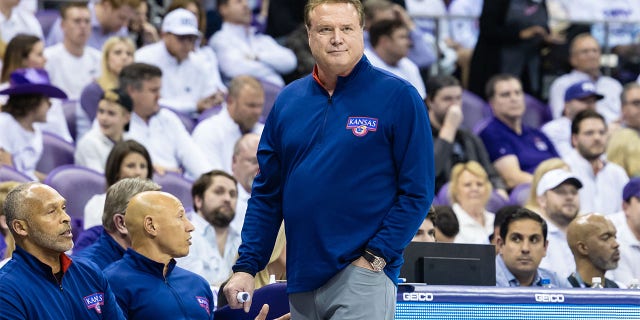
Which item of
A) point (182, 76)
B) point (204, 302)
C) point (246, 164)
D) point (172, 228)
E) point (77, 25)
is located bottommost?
point (204, 302)

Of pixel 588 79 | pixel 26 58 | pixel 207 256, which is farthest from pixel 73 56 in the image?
pixel 588 79

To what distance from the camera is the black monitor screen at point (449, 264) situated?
5.29m

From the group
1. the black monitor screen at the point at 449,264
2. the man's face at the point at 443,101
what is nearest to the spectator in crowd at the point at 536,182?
the man's face at the point at 443,101

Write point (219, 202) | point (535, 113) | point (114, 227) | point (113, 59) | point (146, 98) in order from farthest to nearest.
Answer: point (535, 113), point (113, 59), point (146, 98), point (219, 202), point (114, 227)

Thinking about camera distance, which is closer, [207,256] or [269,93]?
[207,256]

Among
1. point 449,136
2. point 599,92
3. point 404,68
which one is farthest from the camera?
point 599,92

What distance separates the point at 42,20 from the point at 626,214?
5.48 metres

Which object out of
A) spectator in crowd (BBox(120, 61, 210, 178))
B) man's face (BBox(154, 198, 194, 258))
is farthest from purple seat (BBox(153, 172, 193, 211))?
man's face (BBox(154, 198, 194, 258))

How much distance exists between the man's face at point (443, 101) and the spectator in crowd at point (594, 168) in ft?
A: 3.31

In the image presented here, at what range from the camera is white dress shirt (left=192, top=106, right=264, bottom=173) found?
933 cm

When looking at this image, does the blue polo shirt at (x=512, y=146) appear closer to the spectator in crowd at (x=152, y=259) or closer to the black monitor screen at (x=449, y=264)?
the black monitor screen at (x=449, y=264)

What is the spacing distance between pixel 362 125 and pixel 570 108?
7.42m

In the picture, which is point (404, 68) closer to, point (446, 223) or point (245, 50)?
point (245, 50)

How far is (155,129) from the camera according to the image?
29.9ft
